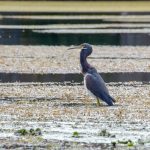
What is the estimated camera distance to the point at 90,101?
49.5 feet

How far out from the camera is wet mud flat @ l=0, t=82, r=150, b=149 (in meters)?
10.8

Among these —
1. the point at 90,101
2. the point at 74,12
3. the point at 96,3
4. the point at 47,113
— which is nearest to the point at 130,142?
the point at 47,113

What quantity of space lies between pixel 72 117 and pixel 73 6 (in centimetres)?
4664

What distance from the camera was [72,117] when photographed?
12938 mm

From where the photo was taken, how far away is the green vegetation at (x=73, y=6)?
5564 centimetres

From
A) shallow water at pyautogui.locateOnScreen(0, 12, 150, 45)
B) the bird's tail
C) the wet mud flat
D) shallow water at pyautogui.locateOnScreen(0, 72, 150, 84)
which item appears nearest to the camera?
the wet mud flat

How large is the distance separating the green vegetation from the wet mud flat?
1495 inches

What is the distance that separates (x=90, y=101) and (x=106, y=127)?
316 centimetres

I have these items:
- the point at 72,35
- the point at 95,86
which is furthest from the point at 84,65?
the point at 72,35

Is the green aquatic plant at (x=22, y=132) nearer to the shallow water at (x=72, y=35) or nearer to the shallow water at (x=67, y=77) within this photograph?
the shallow water at (x=67, y=77)

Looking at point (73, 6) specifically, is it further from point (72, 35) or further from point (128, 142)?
point (128, 142)

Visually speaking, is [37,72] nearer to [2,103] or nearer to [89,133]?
[2,103]

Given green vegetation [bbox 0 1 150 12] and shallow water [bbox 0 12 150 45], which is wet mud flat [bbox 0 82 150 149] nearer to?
shallow water [bbox 0 12 150 45]

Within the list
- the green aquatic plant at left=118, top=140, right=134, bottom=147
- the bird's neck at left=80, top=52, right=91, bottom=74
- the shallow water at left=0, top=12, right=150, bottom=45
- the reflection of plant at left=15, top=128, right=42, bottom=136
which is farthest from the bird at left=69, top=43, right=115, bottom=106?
the shallow water at left=0, top=12, right=150, bottom=45
